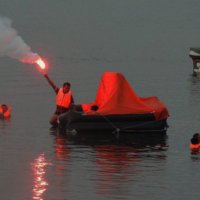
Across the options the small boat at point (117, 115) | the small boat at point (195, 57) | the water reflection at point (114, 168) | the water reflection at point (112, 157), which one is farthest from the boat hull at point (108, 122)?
the small boat at point (195, 57)

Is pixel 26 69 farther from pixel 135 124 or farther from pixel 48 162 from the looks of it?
pixel 48 162

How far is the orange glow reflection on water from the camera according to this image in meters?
33.5

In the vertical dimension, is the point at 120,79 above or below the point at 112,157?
above

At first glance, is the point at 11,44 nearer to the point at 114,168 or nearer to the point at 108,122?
the point at 108,122

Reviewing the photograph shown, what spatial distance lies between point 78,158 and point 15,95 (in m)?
32.3

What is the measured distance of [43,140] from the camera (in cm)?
4619

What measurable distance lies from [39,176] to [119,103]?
456 inches

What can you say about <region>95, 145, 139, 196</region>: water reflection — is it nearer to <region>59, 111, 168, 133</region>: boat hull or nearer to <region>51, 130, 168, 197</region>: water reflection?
<region>51, 130, 168, 197</region>: water reflection

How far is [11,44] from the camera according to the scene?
51.1 m

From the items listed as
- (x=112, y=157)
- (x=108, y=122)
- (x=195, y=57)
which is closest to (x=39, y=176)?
(x=112, y=157)

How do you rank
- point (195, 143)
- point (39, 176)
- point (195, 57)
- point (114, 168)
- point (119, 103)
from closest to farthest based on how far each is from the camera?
point (39, 176), point (114, 168), point (195, 143), point (119, 103), point (195, 57)

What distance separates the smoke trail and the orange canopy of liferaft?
3.99m

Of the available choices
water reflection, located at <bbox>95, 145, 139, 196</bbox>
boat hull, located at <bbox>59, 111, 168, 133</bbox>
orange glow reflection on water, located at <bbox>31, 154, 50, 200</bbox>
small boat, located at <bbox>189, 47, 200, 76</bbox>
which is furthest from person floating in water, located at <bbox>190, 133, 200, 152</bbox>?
small boat, located at <bbox>189, 47, 200, 76</bbox>

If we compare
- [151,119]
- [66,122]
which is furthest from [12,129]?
[151,119]
